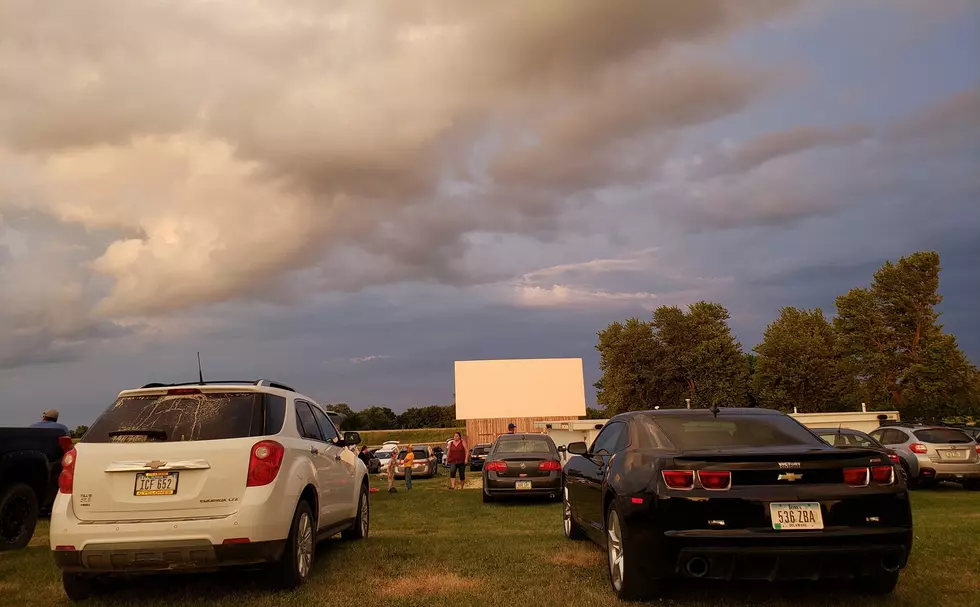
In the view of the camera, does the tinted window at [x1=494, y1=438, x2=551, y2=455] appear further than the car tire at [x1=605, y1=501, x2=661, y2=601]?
Yes

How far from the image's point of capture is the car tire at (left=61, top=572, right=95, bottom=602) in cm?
644

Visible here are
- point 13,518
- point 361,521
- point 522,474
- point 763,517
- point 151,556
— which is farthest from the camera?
point 522,474

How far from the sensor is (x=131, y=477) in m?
6.09

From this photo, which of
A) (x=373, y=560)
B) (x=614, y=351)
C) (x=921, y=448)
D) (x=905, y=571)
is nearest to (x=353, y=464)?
(x=373, y=560)

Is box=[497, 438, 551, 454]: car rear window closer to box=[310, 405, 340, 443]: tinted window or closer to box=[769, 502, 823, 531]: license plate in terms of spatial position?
box=[310, 405, 340, 443]: tinted window

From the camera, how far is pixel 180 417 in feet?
21.4

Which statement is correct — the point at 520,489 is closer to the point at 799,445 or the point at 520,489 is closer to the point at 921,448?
the point at 921,448

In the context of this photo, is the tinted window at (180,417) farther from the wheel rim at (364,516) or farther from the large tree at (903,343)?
the large tree at (903,343)

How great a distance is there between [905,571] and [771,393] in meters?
61.2

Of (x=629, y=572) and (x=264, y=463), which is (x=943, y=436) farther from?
(x=264, y=463)

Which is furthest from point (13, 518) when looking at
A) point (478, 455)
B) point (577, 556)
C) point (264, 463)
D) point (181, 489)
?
point (478, 455)

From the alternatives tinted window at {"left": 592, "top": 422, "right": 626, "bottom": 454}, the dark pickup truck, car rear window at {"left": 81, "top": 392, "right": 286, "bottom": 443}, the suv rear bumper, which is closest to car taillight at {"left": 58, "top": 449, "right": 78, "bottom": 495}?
car rear window at {"left": 81, "top": 392, "right": 286, "bottom": 443}

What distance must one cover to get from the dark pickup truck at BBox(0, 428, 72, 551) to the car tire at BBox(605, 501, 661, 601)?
7.94 meters

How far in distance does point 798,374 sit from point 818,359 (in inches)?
88.3
